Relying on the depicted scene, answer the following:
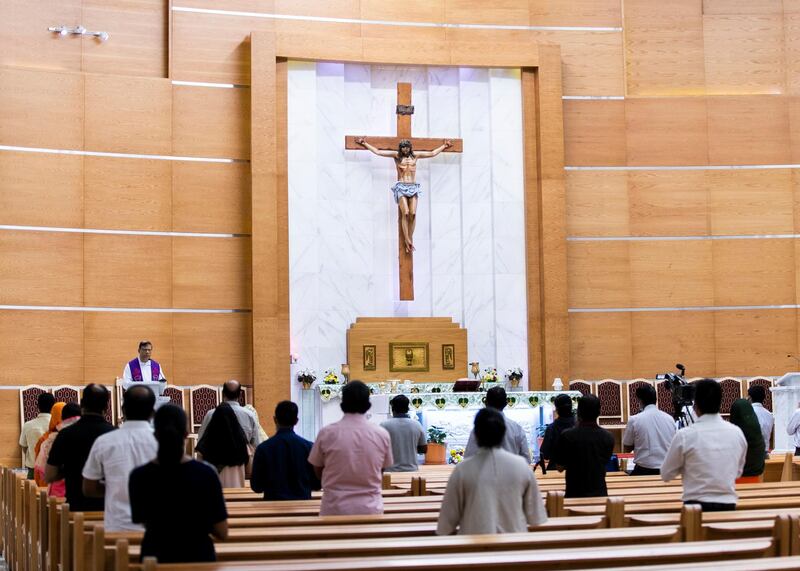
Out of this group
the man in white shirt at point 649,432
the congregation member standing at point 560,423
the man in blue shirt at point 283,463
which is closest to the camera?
the man in blue shirt at point 283,463

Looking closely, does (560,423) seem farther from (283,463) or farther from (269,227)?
(269,227)

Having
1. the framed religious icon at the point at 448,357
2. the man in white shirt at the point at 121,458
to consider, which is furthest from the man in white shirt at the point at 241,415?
the framed religious icon at the point at 448,357

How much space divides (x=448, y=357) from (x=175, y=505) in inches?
462

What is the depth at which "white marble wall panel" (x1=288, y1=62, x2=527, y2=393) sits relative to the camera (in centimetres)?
1634

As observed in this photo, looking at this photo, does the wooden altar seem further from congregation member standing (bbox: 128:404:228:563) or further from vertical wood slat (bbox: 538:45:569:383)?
congregation member standing (bbox: 128:404:228:563)

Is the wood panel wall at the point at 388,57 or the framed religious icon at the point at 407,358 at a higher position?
the wood panel wall at the point at 388,57

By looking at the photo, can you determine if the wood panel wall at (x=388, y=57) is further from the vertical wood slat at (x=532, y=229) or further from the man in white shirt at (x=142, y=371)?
the man in white shirt at (x=142, y=371)

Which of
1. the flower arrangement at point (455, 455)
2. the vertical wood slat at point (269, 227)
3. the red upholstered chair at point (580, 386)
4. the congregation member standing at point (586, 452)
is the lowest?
the flower arrangement at point (455, 455)

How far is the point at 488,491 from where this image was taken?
5.18 metres

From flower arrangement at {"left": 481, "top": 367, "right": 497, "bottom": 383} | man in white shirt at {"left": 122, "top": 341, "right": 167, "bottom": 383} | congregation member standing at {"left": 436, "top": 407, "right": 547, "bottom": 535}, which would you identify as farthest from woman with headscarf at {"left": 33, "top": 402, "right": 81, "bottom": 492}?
flower arrangement at {"left": 481, "top": 367, "right": 497, "bottom": 383}

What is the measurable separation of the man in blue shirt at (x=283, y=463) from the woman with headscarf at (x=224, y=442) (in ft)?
2.98

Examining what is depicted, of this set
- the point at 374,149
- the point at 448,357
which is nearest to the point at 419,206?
the point at 374,149

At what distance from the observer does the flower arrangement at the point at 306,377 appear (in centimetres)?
1555

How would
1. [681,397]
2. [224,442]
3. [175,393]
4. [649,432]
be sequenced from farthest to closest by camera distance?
[175,393], [681,397], [649,432], [224,442]
